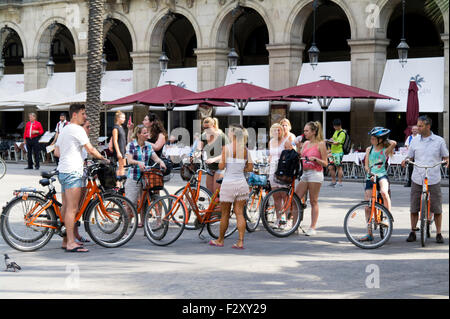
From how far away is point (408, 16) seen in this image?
1177 inches

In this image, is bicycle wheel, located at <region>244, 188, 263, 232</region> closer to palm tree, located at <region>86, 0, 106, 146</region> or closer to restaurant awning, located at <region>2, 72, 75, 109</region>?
palm tree, located at <region>86, 0, 106, 146</region>

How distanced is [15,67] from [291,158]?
34.2m

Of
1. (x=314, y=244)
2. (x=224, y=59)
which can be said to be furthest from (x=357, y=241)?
(x=224, y=59)

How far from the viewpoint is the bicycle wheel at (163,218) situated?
1030 cm

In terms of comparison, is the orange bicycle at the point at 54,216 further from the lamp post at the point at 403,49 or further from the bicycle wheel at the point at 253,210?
the lamp post at the point at 403,49

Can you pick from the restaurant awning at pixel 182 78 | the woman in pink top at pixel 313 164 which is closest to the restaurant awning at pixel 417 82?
the restaurant awning at pixel 182 78

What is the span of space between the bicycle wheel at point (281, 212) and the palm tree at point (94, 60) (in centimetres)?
1122

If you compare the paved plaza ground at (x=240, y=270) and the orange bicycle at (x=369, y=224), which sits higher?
the orange bicycle at (x=369, y=224)

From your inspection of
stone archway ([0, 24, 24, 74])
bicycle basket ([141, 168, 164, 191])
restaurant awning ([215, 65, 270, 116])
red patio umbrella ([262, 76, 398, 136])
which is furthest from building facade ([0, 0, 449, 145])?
bicycle basket ([141, 168, 164, 191])

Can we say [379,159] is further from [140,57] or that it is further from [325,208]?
[140,57]

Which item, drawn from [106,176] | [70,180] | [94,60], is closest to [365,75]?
[94,60]

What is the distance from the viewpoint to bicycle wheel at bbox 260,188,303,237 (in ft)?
36.8

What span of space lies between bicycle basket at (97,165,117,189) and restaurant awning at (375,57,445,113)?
1482 cm

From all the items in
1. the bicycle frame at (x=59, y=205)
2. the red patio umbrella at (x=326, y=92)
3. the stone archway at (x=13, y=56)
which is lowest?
the bicycle frame at (x=59, y=205)
